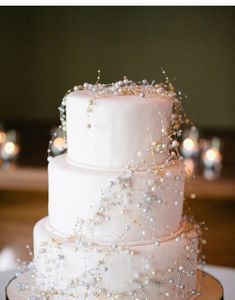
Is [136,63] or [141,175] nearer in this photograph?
[141,175]

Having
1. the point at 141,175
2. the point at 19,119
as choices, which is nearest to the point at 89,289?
the point at 141,175

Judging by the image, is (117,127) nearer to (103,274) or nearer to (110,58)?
(103,274)

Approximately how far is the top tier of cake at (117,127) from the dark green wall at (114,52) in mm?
4666

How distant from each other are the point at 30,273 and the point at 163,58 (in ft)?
15.7

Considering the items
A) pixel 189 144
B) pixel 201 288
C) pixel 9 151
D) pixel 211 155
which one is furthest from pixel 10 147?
pixel 201 288

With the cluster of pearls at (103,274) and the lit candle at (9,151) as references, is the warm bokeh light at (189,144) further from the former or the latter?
the cluster of pearls at (103,274)

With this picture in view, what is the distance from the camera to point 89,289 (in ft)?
5.91

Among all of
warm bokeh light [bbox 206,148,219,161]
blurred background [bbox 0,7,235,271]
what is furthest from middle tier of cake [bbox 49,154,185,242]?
blurred background [bbox 0,7,235,271]

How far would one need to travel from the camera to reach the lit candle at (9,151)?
512 centimetres

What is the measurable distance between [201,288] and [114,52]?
497 cm

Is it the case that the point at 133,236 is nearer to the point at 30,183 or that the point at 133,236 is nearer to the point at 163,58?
the point at 30,183

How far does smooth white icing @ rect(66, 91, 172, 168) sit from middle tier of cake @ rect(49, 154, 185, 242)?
2.1 inches

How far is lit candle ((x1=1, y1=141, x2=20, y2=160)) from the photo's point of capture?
16.8ft

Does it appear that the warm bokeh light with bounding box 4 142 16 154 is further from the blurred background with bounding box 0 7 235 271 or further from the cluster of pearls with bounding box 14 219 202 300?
the cluster of pearls with bounding box 14 219 202 300
